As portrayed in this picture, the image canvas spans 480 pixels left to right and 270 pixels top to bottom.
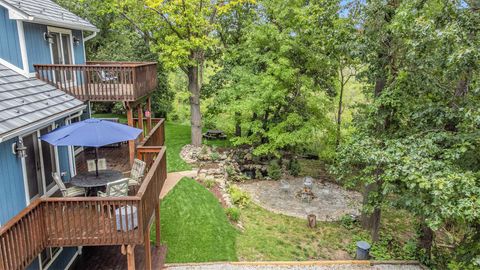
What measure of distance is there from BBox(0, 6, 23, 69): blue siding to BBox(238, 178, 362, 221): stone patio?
1139 centimetres

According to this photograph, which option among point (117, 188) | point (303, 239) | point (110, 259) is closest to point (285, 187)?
point (303, 239)

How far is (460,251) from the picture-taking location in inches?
377

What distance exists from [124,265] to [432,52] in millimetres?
10345

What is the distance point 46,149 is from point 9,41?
286 cm

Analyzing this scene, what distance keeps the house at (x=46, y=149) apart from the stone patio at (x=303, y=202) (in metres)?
7.25

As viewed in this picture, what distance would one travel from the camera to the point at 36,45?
33.8 feet

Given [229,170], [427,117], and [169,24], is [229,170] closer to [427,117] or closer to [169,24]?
[169,24]

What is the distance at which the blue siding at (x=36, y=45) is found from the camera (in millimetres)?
9734

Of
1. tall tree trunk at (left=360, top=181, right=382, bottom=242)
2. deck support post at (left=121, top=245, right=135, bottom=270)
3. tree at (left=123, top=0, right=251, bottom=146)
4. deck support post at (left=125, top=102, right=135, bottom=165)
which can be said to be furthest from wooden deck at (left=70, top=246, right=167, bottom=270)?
tree at (left=123, top=0, right=251, bottom=146)

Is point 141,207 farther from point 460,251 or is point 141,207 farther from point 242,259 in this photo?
point 460,251

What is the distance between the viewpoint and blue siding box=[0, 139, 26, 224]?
665 cm

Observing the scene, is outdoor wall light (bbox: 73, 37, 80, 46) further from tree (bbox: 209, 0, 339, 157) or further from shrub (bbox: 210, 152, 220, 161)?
shrub (bbox: 210, 152, 220, 161)

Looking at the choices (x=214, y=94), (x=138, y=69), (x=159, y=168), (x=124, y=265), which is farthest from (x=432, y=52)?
(x=214, y=94)

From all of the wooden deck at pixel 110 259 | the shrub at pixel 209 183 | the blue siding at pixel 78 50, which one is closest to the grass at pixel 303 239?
the shrub at pixel 209 183
